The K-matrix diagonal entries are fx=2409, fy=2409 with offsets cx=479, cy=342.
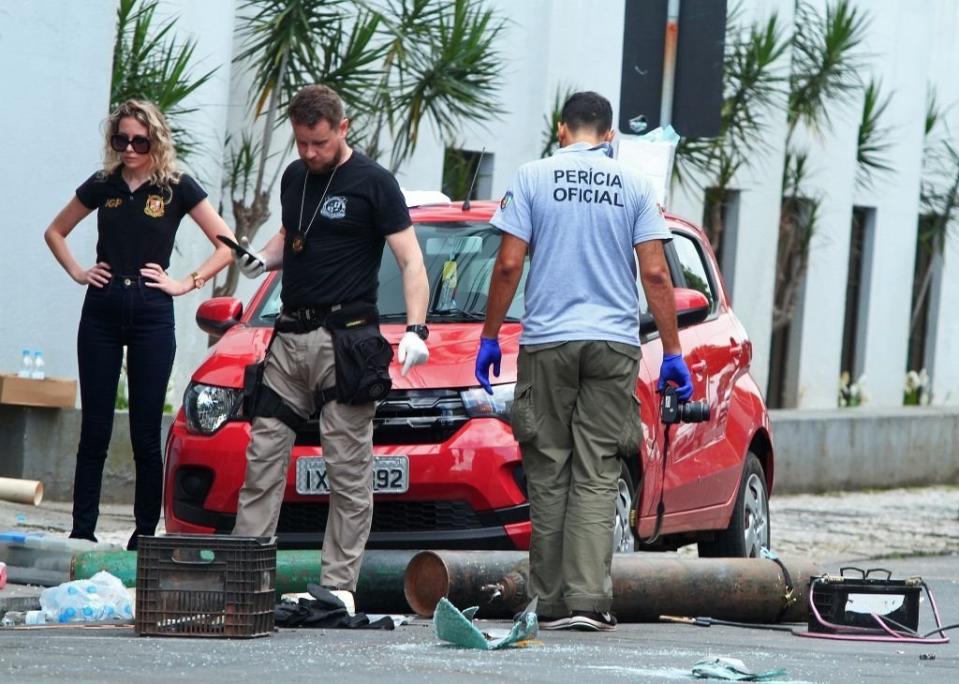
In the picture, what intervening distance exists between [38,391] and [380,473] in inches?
188

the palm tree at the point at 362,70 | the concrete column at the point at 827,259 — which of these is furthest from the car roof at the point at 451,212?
the concrete column at the point at 827,259

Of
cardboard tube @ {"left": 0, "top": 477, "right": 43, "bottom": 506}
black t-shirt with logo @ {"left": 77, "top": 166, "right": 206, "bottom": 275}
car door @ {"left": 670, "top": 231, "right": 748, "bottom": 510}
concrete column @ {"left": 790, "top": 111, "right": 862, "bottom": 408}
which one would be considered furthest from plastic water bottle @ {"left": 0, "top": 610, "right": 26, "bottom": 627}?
concrete column @ {"left": 790, "top": 111, "right": 862, "bottom": 408}

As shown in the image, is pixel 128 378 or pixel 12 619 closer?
pixel 12 619

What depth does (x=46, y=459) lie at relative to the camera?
12.9 m

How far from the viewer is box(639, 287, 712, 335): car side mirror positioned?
9.25 meters

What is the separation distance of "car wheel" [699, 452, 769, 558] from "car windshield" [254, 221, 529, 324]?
1574mm

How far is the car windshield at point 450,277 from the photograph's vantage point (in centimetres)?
937

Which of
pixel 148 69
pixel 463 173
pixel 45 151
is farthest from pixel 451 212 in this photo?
pixel 463 173

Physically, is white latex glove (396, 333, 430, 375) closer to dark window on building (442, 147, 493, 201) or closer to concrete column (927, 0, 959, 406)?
dark window on building (442, 147, 493, 201)

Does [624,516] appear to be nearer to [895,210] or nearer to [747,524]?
[747,524]

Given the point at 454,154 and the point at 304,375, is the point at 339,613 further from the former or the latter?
the point at 454,154

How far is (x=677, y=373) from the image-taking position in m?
8.10

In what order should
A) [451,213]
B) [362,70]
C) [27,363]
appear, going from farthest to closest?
[362,70], [27,363], [451,213]

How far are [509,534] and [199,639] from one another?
171cm
